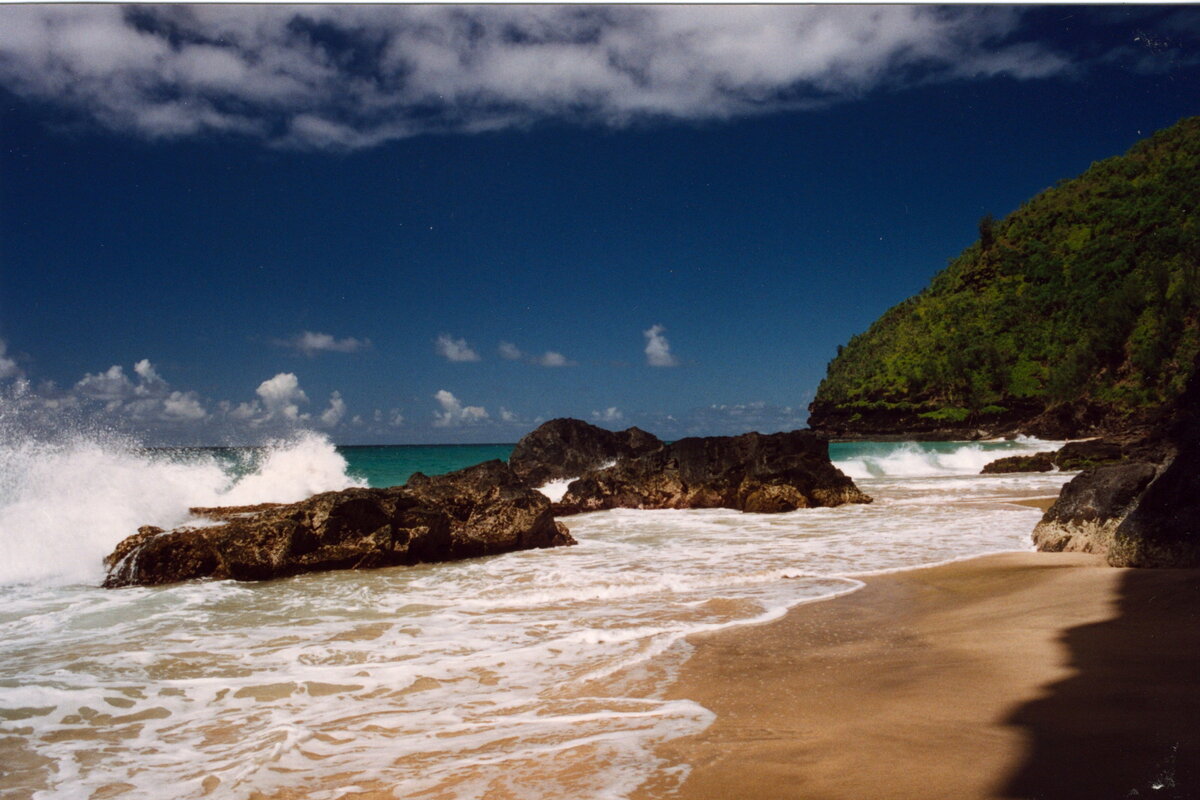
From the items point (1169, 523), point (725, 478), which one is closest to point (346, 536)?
point (1169, 523)

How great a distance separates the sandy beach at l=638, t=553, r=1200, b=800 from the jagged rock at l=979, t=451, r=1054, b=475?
2411 cm

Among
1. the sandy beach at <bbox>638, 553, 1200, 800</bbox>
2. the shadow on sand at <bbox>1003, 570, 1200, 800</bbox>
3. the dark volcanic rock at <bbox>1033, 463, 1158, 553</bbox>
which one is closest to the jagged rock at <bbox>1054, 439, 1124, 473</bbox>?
the dark volcanic rock at <bbox>1033, 463, 1158, 553</bbox>

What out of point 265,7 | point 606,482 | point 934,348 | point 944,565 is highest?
point 934,348

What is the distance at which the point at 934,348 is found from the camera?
242ft

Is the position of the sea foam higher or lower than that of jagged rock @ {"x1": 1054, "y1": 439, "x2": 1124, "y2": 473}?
higher

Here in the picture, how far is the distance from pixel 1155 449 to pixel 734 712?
778cm

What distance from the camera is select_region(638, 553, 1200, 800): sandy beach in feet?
7.62

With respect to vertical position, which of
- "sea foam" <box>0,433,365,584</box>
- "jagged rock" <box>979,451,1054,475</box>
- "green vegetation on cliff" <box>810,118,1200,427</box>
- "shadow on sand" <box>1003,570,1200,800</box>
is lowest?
"jagged rock" <box>979,451,1054,475</box>

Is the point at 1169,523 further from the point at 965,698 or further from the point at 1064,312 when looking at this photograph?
the point at 1064,312

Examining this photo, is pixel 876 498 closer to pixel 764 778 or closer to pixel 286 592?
pixel 286 592

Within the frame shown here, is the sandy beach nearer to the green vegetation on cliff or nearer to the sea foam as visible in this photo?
the sea foam

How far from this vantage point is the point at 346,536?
8.53 metres

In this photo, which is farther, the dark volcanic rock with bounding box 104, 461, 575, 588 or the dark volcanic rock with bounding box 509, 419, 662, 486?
the dark volcanic rock with bounding box 509, 419, 662, 486

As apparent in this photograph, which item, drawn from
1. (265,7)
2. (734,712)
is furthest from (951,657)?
(265,7)
